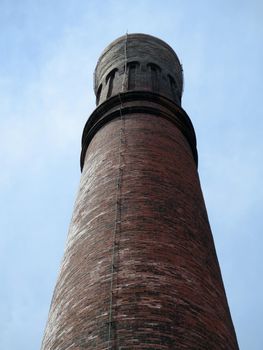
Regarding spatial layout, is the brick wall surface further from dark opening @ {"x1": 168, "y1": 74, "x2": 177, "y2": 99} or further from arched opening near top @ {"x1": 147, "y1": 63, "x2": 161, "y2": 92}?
dark opening @ {"x1": 168, "y1": 74, "x2": 177, "y2": 99}

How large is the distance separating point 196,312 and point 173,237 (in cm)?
141

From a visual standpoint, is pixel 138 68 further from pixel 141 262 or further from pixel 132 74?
pixel 141 262

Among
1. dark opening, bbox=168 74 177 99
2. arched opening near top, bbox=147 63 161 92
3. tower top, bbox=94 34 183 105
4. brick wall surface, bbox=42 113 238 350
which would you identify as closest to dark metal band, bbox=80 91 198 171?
tower top, bbox=94 34 183 105

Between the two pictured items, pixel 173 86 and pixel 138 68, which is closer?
Result: pixel 138 68

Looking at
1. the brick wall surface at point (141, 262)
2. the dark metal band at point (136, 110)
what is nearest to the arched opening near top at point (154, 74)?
the dark metal band at point (136, 110)

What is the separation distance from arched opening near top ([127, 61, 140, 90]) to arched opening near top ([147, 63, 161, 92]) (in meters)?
0.38

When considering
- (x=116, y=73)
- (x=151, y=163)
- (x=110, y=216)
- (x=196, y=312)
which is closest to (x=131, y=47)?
(x=116, y=73)

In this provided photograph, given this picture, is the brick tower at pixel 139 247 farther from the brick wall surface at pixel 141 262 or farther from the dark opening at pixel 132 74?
the dark opening at pixel 132 74

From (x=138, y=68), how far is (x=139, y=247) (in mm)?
7824

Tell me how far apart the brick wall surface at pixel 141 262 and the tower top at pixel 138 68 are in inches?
122

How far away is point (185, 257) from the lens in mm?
7328

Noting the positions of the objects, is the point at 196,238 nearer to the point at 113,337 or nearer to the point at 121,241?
the point at 121,241

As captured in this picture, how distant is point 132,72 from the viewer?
13.7 meters

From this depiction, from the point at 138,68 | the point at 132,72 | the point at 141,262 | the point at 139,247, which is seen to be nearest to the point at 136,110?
the point at 132,72
